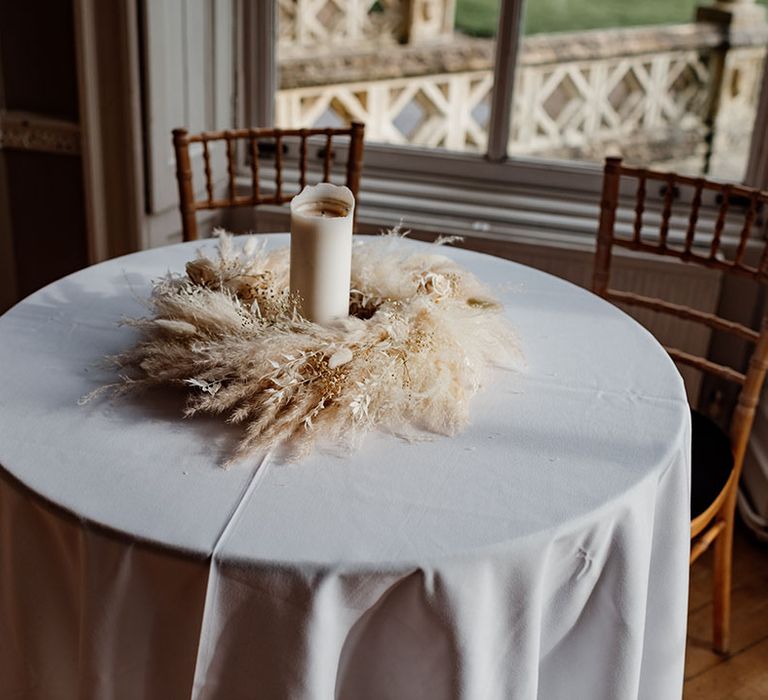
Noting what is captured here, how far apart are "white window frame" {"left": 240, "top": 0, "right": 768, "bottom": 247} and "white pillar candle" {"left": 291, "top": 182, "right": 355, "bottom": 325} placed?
1.19 m

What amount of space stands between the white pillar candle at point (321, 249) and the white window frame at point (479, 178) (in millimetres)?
1190

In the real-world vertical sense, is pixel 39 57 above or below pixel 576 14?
below

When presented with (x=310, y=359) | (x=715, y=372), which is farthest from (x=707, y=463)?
(x=310, y=359)

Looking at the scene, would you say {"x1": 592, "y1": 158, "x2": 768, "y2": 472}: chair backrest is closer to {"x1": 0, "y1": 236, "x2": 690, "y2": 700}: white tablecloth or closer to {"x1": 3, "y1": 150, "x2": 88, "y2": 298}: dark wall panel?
{"x1": 0, "y1": 236, "x2": 690, "y2": 700}: white tablecloth

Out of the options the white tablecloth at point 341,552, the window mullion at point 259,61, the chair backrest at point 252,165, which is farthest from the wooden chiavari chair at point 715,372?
the window mullion at point 259,61

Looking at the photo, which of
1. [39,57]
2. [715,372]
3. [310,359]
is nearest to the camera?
[310,359]

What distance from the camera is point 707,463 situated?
168 cm

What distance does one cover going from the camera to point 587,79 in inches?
99.3

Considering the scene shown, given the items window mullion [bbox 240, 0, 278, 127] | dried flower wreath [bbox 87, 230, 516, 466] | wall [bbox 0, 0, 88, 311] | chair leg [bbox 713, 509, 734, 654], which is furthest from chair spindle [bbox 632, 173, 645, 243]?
wall [bbox 0, 0, 88, 311]

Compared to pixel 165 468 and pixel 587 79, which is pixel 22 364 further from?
pixel 587 79

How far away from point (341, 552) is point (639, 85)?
1920 mm

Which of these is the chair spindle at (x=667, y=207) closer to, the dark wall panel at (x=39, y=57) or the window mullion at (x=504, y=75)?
the window mullion at (x=504, y=75)

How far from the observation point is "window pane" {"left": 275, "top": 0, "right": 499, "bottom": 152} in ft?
8.13

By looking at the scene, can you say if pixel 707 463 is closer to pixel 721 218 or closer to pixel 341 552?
pixel 721 218
